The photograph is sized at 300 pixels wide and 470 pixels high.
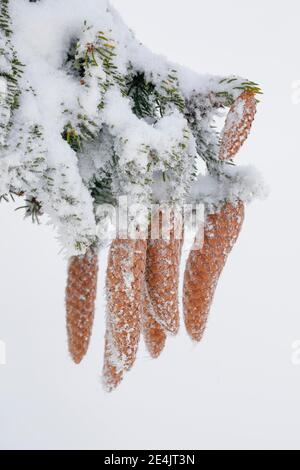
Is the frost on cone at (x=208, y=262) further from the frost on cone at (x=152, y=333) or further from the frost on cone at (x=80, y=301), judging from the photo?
the frost on cone at (x=80, y=301)

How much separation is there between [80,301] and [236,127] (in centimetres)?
51

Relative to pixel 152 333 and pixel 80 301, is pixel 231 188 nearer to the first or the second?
pixel 152 333

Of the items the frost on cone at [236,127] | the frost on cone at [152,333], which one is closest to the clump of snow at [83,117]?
the frost on cone at [236,127]

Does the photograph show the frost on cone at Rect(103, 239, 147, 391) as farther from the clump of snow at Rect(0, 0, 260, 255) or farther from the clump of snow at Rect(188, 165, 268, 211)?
the clump of snow at Rect(188, 165, 268, 211)

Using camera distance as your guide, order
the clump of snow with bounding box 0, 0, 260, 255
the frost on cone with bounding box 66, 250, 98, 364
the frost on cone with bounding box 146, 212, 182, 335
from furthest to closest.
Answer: the frost on cone with bounding box 66, 250, 98, 364
the frost on cone with bounding box 146, 212, 182, 335
the clump of snow with bounding box 0, 0, 260, 255

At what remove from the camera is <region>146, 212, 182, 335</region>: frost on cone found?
0.87 metres

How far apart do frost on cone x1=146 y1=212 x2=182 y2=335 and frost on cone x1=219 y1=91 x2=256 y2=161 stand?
161mm

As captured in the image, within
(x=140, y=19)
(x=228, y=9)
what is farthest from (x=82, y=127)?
(x=140, y=19)

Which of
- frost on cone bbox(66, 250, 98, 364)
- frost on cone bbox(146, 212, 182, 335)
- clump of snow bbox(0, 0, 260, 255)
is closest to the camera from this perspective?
clump of snow bbox(0, 0, 260, 255)

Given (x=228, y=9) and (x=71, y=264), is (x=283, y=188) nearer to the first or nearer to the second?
(x=71, y=264)

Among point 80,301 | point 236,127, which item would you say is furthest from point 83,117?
point 80,301

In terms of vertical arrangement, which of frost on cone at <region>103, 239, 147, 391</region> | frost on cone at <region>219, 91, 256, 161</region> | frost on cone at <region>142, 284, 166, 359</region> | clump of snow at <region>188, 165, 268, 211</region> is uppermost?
frost on cone at <region>219, 91, 256, 161</region>

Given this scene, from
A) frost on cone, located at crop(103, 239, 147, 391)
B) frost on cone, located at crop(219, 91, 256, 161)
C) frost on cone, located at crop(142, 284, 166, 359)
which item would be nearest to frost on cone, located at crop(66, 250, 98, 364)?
frost on cone, located at crop(142, 284, 166, 359)

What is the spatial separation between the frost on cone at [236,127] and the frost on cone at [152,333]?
0.32m
